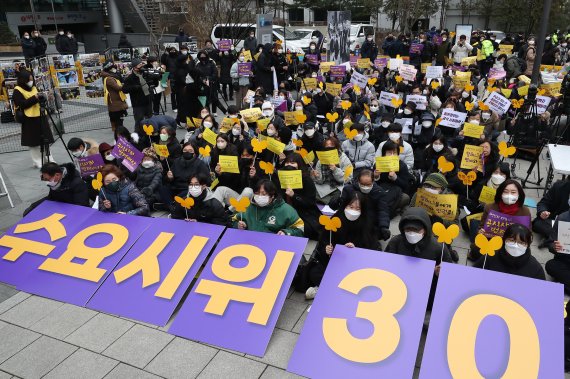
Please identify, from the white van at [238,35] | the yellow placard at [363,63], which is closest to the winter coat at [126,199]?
the yellow placard at [363,63]

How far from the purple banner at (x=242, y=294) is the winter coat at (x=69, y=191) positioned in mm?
2500

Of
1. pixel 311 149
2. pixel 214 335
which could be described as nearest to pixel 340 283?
pixel 214 335

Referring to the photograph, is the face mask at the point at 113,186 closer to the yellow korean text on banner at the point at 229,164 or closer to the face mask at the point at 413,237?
the yellow korean text on banner at the point at 229,164

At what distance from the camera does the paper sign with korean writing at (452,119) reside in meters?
8.25

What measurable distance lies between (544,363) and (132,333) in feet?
11.6

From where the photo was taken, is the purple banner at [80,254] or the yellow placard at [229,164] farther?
the yellow placard at [229,164]

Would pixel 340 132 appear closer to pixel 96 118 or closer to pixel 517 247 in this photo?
pixel 517 247

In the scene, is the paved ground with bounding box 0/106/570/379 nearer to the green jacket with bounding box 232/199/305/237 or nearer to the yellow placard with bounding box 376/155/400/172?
the green jacket with bounding box 232/199/305/237

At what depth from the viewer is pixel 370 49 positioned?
17797 mm

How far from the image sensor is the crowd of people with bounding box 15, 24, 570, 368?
190 inches

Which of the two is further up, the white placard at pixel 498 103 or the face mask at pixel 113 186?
the white placard at pixel 498 103

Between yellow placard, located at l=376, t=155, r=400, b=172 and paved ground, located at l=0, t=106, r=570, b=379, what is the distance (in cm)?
236

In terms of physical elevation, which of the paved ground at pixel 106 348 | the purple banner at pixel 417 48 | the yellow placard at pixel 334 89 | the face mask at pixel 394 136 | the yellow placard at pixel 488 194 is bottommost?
the paved ground at pixel 106 348

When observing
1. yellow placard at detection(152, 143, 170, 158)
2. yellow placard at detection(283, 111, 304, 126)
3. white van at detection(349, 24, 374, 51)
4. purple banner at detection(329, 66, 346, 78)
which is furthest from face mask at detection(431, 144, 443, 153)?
white van at detection(349, 24, 374, 51)
